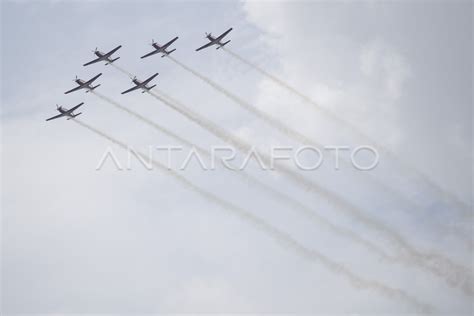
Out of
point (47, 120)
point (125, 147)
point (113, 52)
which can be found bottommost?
point (125, 147)

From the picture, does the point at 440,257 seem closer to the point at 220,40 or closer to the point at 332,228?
the point at 332,228

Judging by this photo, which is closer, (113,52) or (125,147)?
(125,147)

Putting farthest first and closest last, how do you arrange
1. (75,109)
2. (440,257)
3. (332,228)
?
(75,109) < (440,257) < (332,228)

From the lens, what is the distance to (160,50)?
128 m

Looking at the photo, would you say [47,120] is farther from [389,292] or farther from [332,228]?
[389,292]

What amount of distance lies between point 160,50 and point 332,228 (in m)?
42.0

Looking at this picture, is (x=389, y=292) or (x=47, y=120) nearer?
(x=389, y=292)

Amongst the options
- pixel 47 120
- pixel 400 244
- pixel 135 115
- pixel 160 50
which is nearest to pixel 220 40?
pixel 160 50

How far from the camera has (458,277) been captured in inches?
4683

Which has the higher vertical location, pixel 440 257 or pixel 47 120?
pixel 47 120

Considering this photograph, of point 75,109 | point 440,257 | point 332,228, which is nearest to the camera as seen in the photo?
point 332,228

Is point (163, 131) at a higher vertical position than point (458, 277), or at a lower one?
higher

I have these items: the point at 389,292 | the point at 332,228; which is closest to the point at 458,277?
the point at 389,292

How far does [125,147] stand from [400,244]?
43411 millimetres
